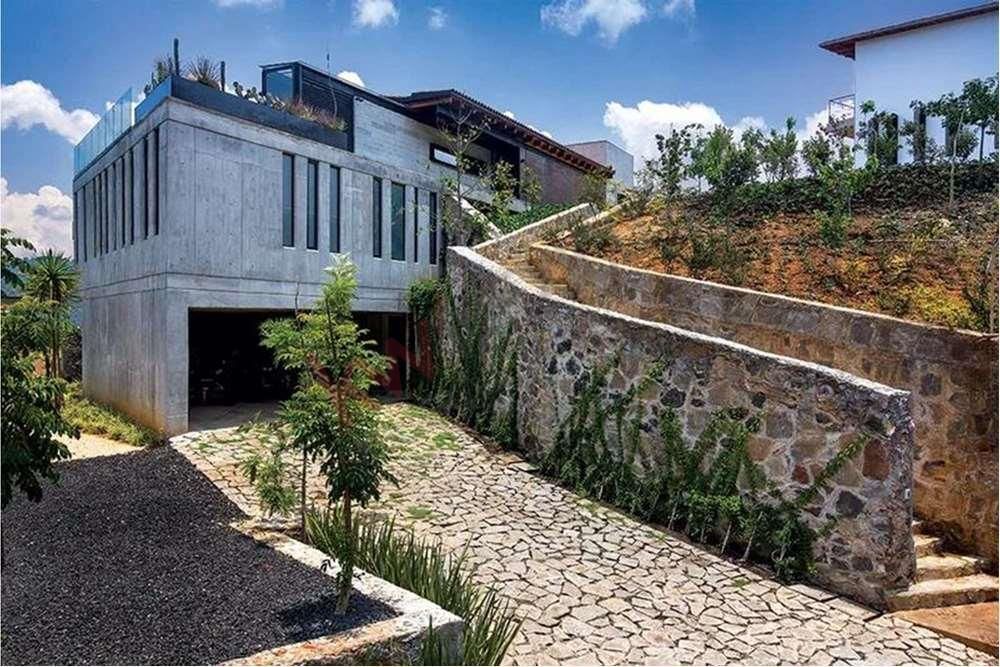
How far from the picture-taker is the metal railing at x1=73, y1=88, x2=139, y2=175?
12297 millimetres

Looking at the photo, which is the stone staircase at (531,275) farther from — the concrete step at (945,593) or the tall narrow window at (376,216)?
the concrete step at (945,593)

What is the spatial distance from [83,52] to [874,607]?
11.3m

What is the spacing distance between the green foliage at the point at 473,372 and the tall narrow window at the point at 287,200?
330 cm

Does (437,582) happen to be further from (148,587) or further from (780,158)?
(780,158)

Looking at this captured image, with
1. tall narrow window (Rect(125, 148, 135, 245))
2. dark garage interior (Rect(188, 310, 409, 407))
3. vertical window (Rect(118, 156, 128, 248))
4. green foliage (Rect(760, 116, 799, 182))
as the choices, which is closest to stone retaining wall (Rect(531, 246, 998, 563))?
green foliage (Rect(760, 116, 799, 182))

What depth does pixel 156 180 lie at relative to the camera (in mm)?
11227

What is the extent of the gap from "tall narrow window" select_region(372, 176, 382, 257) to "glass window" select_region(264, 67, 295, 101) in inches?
143

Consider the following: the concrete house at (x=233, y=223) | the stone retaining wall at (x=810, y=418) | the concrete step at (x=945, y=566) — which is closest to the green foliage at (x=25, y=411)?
the stone retaining wall at (x=810, y=418)

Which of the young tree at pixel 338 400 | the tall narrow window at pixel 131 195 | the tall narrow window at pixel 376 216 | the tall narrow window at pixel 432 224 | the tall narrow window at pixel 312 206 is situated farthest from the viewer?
the tall narrow window at pixel 432 224

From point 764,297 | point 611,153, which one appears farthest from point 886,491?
point 611,153

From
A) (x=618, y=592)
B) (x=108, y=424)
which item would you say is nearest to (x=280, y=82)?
(x=108, y=424)

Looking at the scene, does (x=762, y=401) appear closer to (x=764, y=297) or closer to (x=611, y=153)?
(x=764, y=297)

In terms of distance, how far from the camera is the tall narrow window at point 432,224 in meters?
16.4

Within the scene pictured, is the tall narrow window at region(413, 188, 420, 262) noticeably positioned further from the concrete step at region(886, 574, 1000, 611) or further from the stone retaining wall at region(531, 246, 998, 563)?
the concrete step at region(886, 574, 1000, 611)
